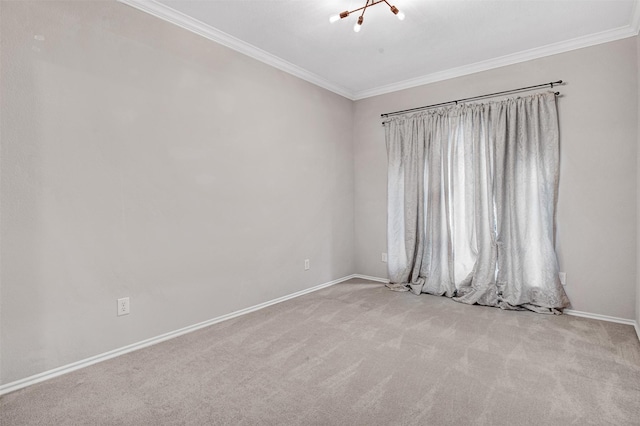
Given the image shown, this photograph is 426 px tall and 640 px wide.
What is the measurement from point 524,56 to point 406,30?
1.40 metres

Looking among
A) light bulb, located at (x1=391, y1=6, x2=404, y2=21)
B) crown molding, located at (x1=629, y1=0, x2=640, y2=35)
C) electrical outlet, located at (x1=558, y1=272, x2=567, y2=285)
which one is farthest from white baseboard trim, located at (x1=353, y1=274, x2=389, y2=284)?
crown molding, located at (x1=629, y1=0, x2=640, y2=35)

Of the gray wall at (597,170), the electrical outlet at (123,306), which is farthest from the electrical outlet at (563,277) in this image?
the electrical outlet at (123,306)

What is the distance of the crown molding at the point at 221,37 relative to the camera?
102 inches

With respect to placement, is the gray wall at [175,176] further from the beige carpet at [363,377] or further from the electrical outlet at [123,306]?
the beige carpet at [363,377]

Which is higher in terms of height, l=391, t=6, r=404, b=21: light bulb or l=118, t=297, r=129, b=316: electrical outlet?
l=391, t=6, r=404, b=21: light bulb

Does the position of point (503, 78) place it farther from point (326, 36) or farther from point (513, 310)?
point (513, 310)

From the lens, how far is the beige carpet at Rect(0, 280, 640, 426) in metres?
1.76

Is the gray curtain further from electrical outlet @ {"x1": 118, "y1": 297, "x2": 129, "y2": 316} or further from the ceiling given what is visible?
electrical outlet @ {"x1": 118, "y1": 297, "x2": 129, "y2": 316}

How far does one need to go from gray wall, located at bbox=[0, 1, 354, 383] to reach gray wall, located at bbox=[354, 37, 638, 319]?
271cm

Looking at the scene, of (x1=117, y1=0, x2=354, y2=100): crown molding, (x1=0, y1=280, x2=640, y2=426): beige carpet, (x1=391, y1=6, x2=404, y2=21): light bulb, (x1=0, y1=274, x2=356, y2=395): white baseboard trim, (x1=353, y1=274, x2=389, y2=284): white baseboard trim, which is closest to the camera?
(x1=0, y1=280, x2=640, y2=426): beige carpet

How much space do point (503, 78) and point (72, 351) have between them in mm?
4468

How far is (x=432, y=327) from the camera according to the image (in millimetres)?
2973

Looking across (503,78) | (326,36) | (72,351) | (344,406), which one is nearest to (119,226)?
(72,351)

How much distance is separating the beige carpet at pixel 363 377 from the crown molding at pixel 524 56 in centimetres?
253
